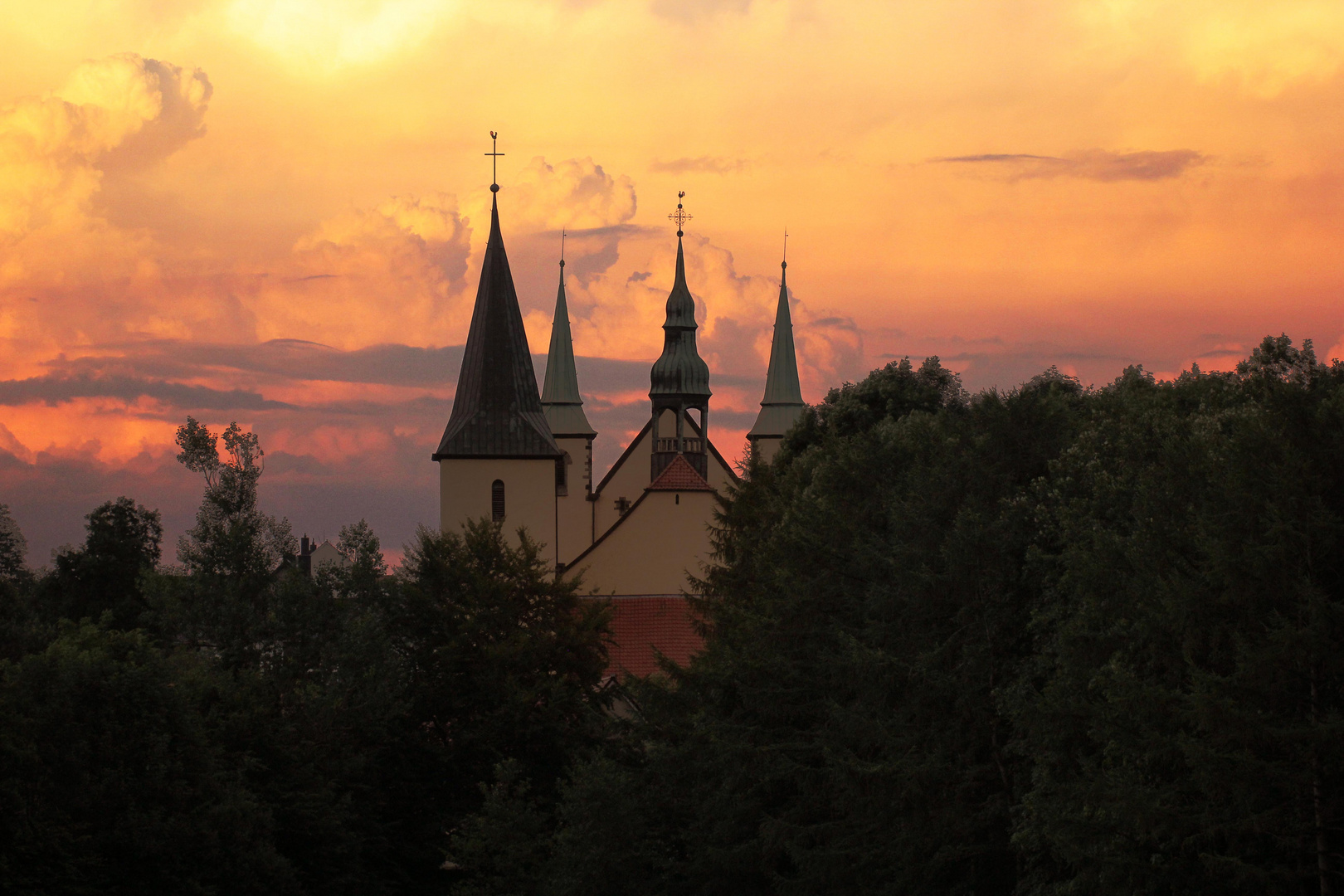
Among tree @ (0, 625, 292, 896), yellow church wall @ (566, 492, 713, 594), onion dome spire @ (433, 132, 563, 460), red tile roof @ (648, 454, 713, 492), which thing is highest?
onion dome spire @ (433, 132, 563, 460)

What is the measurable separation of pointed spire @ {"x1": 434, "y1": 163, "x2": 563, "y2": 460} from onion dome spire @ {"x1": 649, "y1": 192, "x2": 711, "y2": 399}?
11.0 metres

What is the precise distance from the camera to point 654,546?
5966cm

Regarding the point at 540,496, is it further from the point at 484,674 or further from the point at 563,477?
the point at 484,674

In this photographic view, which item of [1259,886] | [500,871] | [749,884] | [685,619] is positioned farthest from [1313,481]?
[685,619]

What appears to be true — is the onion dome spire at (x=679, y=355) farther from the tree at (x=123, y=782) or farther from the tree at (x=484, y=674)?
the tree at (x=123, y=782)

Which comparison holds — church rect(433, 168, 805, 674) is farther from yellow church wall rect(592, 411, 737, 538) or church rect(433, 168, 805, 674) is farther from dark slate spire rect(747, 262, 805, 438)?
dark slate spire rect(747, 262, 805, 438)

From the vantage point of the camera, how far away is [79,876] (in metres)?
29.7

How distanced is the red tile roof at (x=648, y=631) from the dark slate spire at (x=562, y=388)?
17943mm

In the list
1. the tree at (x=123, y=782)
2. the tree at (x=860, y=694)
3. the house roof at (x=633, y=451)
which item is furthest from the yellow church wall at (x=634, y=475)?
the tree at (x=123, y=782)

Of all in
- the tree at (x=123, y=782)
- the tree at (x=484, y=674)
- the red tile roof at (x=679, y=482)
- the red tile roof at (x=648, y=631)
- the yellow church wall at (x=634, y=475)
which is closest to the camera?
the tree at (x=123, y=782)

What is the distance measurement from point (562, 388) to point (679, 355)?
8.91m

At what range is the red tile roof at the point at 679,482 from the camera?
59.7 metres

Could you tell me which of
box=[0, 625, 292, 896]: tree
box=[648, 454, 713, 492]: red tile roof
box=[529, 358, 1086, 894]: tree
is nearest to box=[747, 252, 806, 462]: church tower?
box=[648, 454, 713, 492]: red tile roof

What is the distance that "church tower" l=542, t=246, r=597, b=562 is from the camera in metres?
67.7
